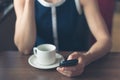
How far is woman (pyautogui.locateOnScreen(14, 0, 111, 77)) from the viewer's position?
134 cm

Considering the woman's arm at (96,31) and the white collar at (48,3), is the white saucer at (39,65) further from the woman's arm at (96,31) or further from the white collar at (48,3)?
the white collar at (48,3)

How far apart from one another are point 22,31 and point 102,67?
0.48 meters

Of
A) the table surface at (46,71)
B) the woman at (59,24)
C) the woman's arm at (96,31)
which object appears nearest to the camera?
the table surface at (46,71)

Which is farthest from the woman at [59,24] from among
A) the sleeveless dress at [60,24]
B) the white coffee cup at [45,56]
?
the white coffee cup at [45,56]

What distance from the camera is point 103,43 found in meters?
1.28

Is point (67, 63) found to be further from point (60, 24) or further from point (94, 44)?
point (60, 24)

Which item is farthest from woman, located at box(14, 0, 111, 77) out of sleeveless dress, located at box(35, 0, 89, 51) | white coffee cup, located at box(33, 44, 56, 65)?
white coffee cup, located at box(33, 44, 56, 65)

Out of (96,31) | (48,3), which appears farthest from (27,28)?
(96,31)

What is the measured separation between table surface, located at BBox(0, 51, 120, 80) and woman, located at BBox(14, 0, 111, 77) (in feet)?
0.27

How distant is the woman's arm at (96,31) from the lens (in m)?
1.21

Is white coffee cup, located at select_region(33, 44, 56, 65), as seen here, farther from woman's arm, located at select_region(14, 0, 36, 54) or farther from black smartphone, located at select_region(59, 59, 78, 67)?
woman's arm, located at select_region(14, 0, 36, 54)

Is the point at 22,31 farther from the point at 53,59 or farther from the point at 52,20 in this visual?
the point at 53,59

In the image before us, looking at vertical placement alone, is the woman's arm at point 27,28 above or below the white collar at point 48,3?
below

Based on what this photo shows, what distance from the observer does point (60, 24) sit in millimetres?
1463
